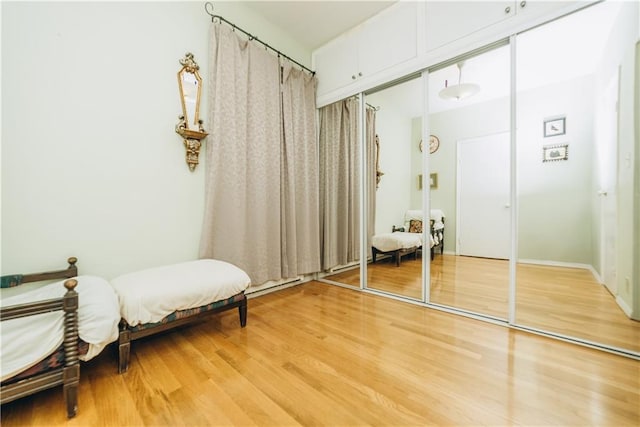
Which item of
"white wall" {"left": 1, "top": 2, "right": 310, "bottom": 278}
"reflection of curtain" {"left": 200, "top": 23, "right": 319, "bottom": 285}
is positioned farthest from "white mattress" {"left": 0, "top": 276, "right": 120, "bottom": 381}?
"reflection of curtain" {"left": 200, "top": 23, "right": 319, "bottom": 285}

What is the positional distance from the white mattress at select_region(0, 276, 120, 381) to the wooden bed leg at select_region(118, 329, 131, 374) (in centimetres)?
22

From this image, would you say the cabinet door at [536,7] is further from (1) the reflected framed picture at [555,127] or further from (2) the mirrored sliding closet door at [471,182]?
(1) the reflected framed picture at [555,127]

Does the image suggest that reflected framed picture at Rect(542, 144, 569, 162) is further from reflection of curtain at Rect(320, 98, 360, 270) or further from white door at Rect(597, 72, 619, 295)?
reflection of curtain at Rect(320, 98, 360, 270)

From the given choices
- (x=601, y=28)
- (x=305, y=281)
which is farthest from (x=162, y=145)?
(x=601, y=28)

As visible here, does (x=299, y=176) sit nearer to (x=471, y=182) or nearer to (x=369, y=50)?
(x=369, y=50)

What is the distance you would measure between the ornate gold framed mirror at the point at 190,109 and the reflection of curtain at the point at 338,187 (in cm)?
155

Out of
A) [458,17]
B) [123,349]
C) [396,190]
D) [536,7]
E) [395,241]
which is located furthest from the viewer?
[395,241]

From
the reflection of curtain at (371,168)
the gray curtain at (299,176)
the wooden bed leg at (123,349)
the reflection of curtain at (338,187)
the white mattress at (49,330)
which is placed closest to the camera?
the white mattress at (49,330)

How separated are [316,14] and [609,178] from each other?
3.28 m

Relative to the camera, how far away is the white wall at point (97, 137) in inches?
61.1

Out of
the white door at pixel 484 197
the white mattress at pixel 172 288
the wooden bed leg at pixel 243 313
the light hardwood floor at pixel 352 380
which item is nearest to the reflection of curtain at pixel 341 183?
the white door at pixel 484 197

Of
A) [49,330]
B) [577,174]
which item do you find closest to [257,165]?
[49,330]

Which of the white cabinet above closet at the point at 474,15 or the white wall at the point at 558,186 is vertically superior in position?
the white cabinet above closet at the point at 474,15

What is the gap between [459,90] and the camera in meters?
2.43
